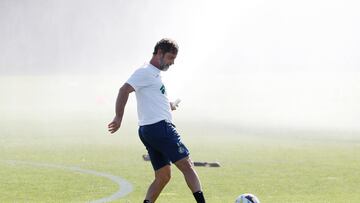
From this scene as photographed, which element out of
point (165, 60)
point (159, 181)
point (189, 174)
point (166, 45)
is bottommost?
point (159, 181)

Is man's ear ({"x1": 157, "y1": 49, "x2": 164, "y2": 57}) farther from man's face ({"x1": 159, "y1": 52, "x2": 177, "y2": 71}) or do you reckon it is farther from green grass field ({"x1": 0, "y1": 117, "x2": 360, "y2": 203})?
green grass field ({"x1": 0, "y1": 117, "x2": 360, "y2": 203})

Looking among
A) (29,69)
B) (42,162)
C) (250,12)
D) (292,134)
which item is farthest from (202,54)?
(42,162)

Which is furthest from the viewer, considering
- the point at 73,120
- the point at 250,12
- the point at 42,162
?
the point at 250,12

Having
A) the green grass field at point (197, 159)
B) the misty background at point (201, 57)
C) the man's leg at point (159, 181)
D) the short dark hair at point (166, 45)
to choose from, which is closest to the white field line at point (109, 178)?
the green grass field at point (197, 159)

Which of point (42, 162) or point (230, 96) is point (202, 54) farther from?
point (42, 162)

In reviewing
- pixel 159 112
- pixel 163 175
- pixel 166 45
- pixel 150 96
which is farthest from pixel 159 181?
pixel 166 45

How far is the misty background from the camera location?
161ft

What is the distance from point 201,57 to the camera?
275ft

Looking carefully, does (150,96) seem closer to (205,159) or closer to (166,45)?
(166,45)

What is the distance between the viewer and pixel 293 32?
79.1 meters

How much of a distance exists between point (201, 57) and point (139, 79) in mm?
74834

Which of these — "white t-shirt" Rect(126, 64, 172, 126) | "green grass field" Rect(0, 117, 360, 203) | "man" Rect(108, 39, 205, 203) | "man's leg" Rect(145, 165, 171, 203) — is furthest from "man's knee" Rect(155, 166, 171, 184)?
"green grass field" Rect(0, 117, 360, 203)

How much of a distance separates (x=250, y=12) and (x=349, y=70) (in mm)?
10966

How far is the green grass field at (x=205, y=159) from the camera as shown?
1305cm
